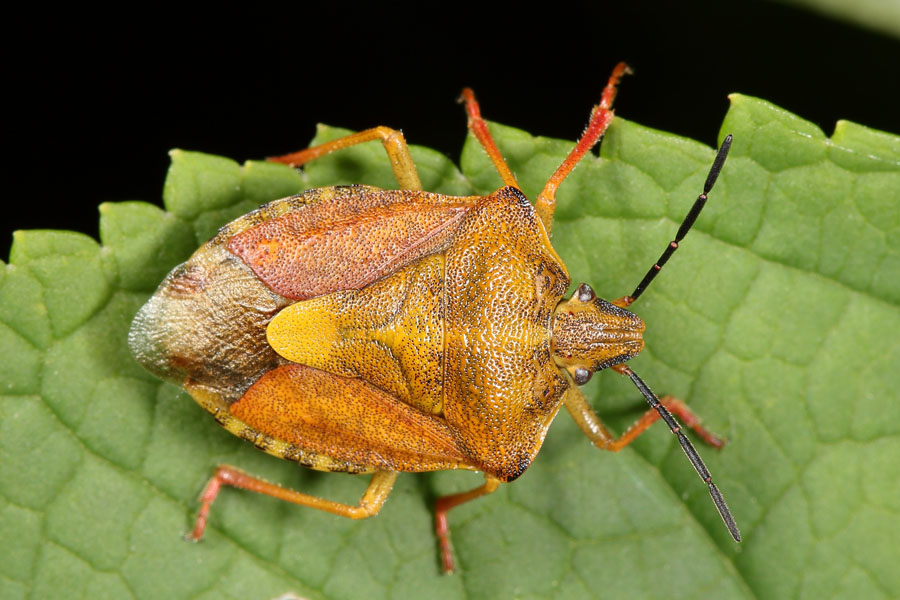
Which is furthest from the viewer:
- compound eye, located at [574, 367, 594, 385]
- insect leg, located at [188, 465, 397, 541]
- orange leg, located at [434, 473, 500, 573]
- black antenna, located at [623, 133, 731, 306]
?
orange leg, located at [434, 473, 500, 573]

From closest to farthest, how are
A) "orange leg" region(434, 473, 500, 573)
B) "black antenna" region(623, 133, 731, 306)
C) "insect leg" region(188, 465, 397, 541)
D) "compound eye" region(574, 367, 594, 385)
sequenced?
"black antenna" region(623, 133, 731, 306), "compound eye" region(574, 367, 594, 385), "insect leg" region(188, 465, 397, 541), "orange leg" region(434, 473, 500, 573)

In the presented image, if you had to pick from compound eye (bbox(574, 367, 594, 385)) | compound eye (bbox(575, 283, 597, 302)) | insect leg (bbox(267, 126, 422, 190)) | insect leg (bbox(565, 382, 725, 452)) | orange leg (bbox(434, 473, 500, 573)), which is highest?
insect leg (bbox(267, 126, 422, 190))

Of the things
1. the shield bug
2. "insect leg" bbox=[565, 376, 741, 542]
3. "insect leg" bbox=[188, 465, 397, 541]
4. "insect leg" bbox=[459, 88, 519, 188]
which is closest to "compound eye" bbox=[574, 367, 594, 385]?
the shield bug

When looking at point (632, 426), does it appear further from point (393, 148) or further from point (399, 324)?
point (393, 148)

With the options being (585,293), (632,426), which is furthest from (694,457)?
(585,293)

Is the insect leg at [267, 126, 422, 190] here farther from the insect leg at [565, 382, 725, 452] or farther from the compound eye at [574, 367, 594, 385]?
the insect leg at [565, 382, 725, 452]

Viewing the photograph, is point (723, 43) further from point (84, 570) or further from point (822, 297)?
point (84, 570)

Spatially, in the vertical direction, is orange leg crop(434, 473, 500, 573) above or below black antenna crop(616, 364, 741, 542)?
below
